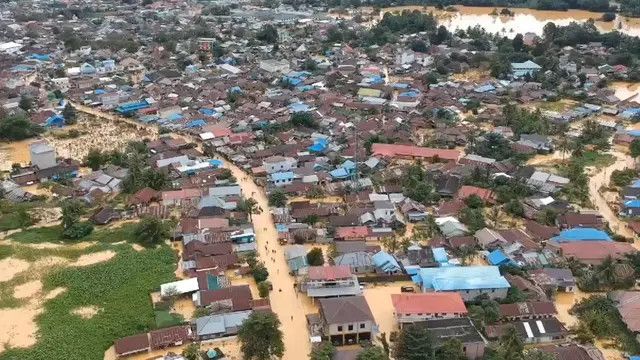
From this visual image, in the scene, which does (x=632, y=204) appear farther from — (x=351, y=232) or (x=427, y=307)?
(x=427, y=307)

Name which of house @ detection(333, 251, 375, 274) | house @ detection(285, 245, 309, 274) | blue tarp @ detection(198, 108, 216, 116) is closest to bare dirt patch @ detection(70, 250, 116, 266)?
house @ detection(285, 245, 309, 274)

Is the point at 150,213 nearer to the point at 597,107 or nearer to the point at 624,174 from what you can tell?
the point at 624,174

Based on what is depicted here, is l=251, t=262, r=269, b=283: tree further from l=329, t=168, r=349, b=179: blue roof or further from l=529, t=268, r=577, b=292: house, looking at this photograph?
l=529, t=268, r=577, b=292: house

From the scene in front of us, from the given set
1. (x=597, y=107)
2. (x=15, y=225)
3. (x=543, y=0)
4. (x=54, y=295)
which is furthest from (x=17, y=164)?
(x=543, y=0)

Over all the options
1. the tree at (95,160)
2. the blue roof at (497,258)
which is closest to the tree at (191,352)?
the blue roof at (497,258)

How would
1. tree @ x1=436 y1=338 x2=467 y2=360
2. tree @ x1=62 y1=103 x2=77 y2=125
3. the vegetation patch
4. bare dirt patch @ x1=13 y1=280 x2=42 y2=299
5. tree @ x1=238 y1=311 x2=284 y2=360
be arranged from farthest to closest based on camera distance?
tree @ x1=62 y1=103 x2=77 y2=125
bare dirt patch @ x1=13 y1=280 x2=42 y2=299
the vegetation patch
tree @ x1=238 y1=311 x2=284 y2=360
tree @ x1=436 y1=338 x2=467 y2=360
